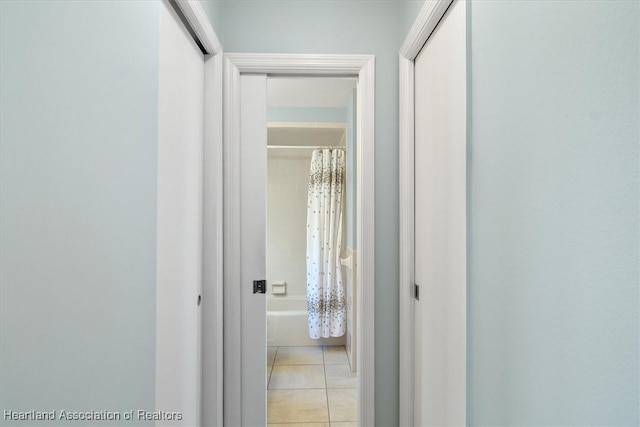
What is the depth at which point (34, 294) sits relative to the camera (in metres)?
0.58

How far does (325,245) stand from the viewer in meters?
3.34

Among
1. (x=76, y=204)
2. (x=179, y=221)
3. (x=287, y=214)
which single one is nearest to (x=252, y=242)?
(x=179, y=221)

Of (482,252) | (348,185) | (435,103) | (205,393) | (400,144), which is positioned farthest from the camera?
(348,185)

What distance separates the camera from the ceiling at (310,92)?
2.84 metres

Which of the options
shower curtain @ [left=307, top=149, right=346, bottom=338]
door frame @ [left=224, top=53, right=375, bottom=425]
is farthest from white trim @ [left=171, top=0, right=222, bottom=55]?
shower curtain @ [left=307, top=149, right=346, bottom=338]

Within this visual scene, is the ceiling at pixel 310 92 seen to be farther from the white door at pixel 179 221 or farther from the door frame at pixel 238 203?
the white door at pixel 179 221

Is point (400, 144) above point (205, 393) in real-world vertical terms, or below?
above

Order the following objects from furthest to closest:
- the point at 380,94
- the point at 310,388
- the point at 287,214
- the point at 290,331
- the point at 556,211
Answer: the point at 287,214 < the point at 290,331 < the point at 310,388 < the point at 380,94 < the point at 556,211

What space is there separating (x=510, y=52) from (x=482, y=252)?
497 mm

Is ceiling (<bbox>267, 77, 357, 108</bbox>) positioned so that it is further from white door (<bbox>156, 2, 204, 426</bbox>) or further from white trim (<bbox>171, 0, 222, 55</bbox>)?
white door (<bbox>156, 2, 204, 426</bbox>)

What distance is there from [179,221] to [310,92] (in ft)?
7.09

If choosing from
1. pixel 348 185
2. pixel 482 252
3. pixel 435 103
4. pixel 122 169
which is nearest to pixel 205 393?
pixel 122 169

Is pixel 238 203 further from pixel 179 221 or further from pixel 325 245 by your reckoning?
pixel 325 245

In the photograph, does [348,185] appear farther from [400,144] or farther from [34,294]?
[34,294]
